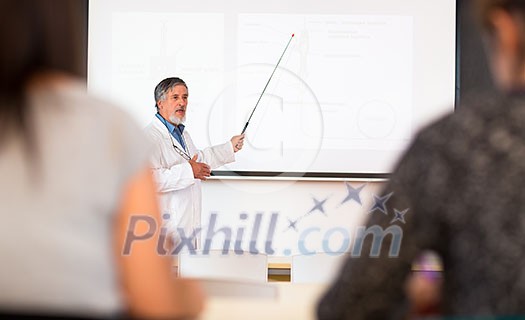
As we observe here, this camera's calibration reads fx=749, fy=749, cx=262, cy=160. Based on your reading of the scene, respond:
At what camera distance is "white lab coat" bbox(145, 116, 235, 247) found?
13.9ft

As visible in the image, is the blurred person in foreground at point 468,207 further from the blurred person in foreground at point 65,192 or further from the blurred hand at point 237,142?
the blurred hand at point 237,142

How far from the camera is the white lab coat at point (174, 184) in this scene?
4.25 metres

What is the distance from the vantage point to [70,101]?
962mm

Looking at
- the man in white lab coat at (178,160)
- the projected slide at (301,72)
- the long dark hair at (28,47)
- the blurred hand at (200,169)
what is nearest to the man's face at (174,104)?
the man in white lab coat at (178,160)

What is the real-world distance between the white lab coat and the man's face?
0.28ft

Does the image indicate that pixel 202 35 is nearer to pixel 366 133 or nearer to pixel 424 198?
pixel 366 133

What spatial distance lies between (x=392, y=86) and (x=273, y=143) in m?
0.81

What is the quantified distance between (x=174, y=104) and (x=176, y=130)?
17 centimetres

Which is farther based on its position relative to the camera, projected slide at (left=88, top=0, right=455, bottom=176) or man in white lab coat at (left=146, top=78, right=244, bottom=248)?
projected slide at (left=88, top=0, right=455, bottom=176)

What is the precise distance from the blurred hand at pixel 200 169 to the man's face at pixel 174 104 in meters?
0.25

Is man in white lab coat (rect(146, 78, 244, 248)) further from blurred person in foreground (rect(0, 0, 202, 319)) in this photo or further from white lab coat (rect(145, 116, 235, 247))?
blurred person in foreground (rect(0, 0, 202, 319))

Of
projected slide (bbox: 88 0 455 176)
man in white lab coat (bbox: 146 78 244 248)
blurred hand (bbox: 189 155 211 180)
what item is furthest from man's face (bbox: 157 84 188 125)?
blurred hand (bbox: 189 155 211 180)

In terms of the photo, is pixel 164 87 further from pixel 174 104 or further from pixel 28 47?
pixel 28 47

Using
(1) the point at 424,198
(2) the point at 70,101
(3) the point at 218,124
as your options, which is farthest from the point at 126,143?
(3) the point at 218,124
